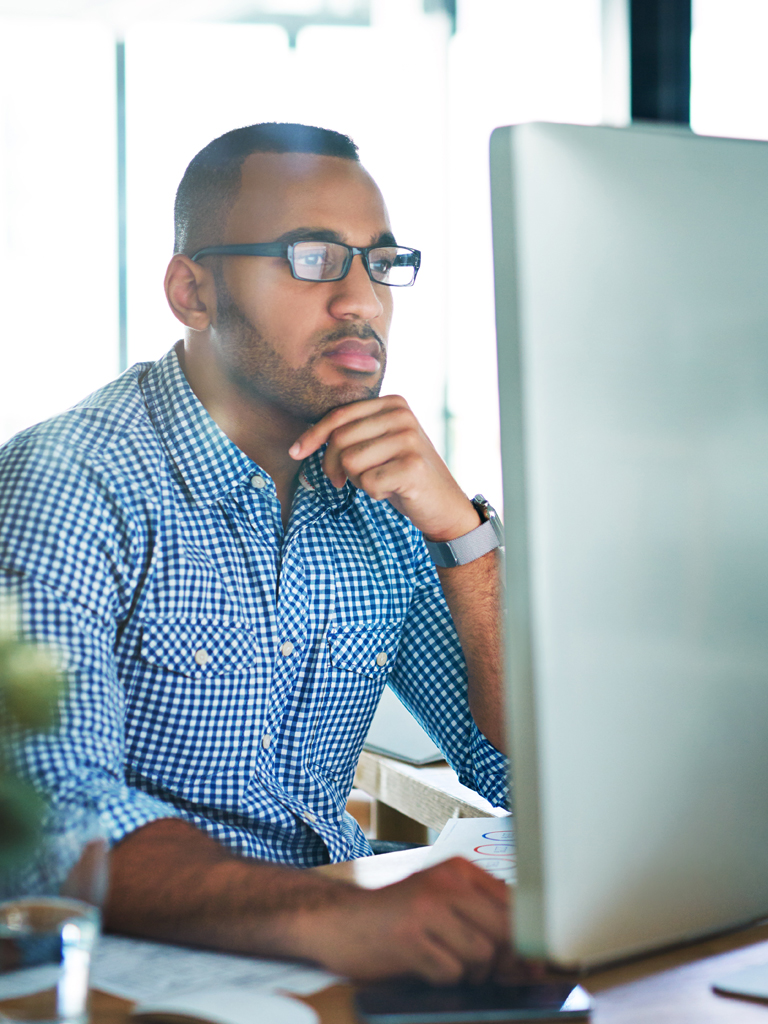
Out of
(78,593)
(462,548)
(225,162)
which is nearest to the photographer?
(78,593)

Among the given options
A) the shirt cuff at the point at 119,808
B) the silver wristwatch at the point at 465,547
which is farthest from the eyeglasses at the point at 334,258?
the shirt cuff at the point at 119,808

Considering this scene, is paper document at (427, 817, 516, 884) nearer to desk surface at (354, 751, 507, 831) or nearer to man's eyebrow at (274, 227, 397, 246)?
desk surface at (354, 751, 507, 831)

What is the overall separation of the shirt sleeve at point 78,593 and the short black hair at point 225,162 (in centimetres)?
50

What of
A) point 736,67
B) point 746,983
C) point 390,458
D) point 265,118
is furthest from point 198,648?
point 265,118

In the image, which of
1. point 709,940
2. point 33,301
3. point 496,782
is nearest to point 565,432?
point 709,940

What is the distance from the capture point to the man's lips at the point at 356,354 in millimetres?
1209

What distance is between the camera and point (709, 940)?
24.1 inches

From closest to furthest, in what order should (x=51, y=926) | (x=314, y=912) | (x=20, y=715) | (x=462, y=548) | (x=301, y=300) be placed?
1. (x=20, y=715)
2. (x=51, y=926)
3. (x=314, y=912)
4. (x=462, y=548)
5. (x=301, y=300)

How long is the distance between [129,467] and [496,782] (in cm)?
56

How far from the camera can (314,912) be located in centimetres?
59

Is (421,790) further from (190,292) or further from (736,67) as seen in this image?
(736,67)

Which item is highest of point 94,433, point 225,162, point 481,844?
point 225,162

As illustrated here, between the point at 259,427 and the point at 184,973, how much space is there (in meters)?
0.79

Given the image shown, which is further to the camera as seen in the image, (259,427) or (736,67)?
(736,67)
